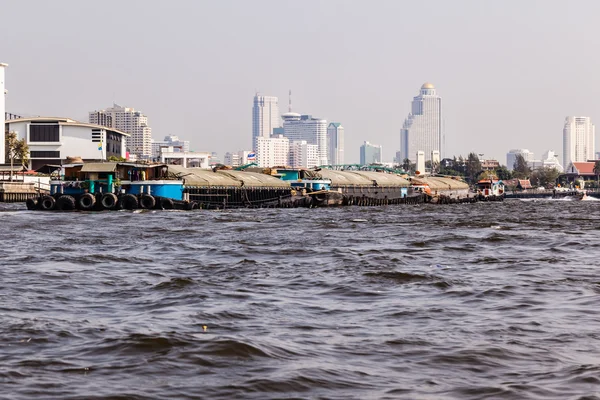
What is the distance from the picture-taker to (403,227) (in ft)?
Answer: 138

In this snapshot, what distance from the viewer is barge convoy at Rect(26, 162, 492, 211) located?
194ft

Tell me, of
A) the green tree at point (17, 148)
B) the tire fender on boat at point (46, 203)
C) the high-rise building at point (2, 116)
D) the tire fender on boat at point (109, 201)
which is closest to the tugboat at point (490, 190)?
the green tree at point (17, 148)

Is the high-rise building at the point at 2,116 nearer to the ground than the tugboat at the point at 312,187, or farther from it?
farther from it

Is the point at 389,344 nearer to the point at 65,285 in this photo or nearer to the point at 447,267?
the point at 65,285

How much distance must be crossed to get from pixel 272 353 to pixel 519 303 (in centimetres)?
594

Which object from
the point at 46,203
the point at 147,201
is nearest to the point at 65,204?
the point at 46,203

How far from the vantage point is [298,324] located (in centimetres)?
1330

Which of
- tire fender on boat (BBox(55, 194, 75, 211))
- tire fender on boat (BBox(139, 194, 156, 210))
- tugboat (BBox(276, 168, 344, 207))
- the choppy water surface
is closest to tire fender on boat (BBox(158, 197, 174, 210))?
tire fender on boat (BBox(139, 194, 156, 210))

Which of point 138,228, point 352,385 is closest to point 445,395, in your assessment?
point 352,385

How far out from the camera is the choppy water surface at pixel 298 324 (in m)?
9.85

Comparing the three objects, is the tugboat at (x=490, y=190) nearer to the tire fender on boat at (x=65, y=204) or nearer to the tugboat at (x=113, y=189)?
the tugboat at (x=113, y=189)

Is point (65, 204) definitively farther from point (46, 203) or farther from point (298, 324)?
point (298, 324)

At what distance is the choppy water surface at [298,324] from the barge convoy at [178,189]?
33.1m

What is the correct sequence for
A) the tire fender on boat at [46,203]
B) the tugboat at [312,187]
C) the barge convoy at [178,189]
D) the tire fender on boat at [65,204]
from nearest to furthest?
the tire fender on boat at [65,204]
the tire fender on boat at [46,203]
the barge convoy at [178,189]
the tugboat at [312,187]
